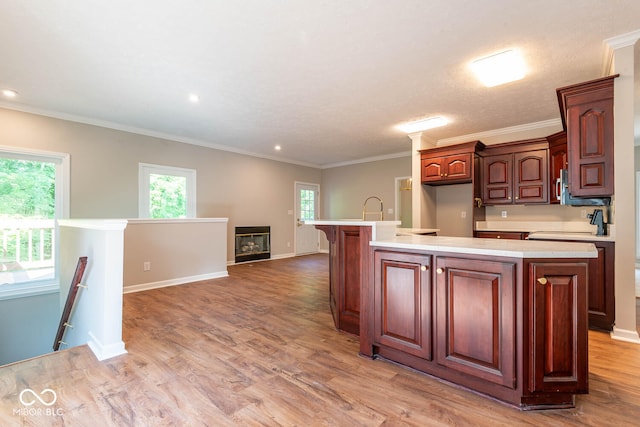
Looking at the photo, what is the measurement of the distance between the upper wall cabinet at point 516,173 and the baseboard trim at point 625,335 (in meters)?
2.17

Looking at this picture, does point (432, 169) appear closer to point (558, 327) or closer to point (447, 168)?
point (447, 168)

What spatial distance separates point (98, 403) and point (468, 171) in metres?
5.07

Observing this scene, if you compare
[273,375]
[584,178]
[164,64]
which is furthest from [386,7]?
[273,375]

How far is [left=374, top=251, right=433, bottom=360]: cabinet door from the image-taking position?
1885mm

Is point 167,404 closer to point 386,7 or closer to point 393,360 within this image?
point 393,360

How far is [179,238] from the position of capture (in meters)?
4.63

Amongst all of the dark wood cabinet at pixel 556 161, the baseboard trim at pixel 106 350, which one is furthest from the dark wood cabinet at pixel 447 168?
the baseboard trim at pixel 106 350

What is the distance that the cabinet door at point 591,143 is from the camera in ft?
8.36

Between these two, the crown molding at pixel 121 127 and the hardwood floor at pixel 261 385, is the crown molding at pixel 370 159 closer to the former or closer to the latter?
the crown molding at pixel 121 127

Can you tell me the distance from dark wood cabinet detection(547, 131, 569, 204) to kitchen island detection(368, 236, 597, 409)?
297 cm

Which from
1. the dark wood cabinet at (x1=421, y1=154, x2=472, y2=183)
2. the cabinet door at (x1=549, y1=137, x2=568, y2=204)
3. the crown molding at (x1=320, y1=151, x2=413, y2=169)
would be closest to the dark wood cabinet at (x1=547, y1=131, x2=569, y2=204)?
the cabinet door at (x1=549, y1=137, x2=568, y2=204)

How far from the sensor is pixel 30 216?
154 inches

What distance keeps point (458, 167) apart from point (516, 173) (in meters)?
0.83

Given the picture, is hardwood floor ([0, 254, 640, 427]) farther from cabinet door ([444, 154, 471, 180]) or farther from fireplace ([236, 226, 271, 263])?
fireplace ([236, 226, 271, 263])
